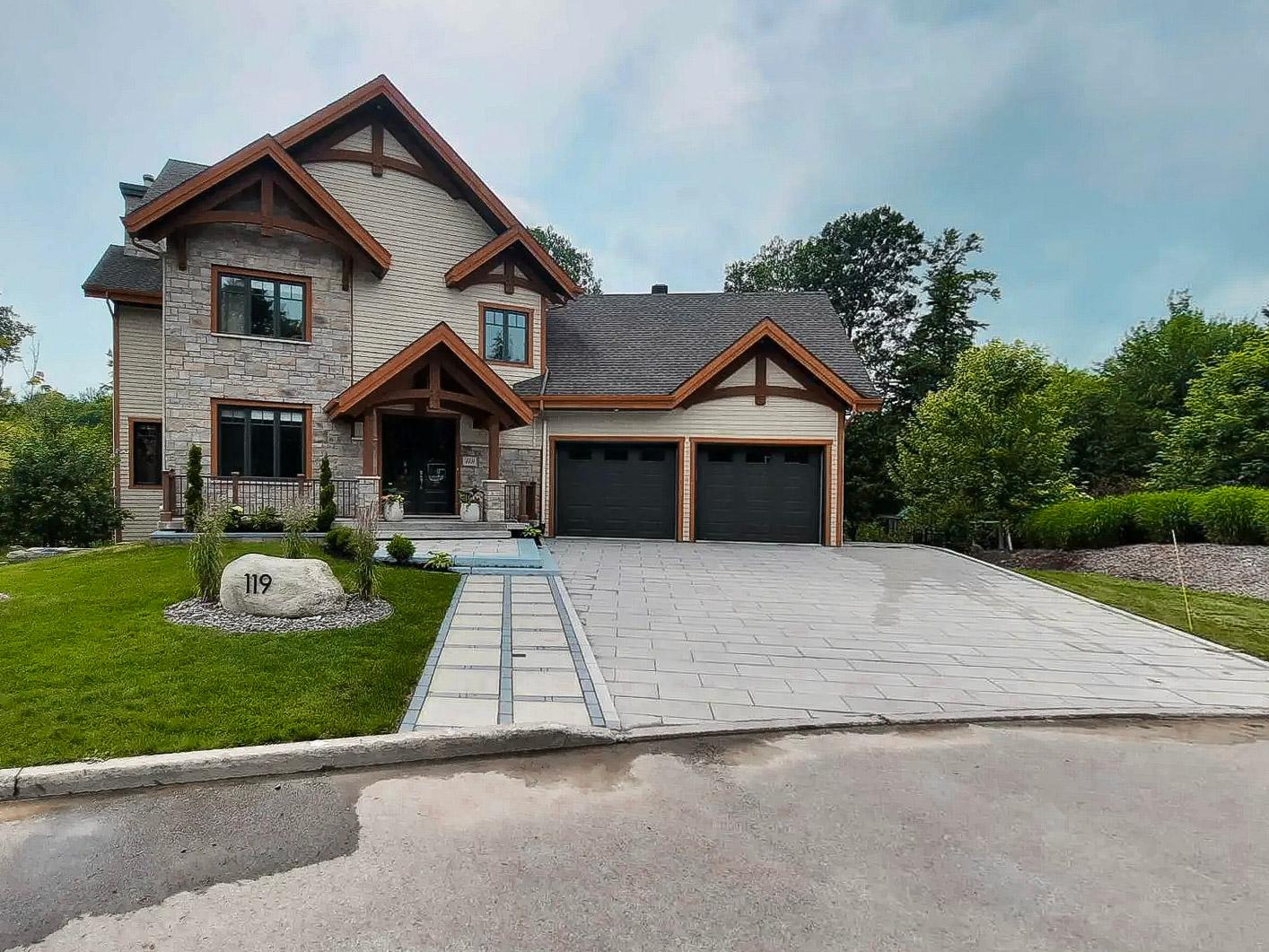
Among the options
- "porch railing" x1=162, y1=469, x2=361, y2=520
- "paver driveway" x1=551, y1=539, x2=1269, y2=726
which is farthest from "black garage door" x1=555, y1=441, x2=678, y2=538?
"porch railing" x1=162, y1=469, x2=361, y2=520

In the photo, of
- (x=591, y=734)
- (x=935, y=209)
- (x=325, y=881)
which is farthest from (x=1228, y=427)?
(x=325, y=881)

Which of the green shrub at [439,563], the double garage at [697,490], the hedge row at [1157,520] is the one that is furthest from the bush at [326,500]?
the hedge row at [1157,520]

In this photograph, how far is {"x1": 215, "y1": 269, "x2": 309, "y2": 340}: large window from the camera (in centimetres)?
1338

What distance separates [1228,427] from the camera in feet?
55.5

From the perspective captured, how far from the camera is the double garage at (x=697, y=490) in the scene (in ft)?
50.5

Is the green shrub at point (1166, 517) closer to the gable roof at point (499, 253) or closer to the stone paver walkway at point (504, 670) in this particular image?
the stone paver walkway at point (504, 670)

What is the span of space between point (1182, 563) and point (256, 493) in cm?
1864

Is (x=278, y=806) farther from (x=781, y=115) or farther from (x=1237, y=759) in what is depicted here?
(x=781, y=115)

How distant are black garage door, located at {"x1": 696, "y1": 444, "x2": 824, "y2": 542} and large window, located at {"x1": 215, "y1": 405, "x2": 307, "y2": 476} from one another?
30.3 ft

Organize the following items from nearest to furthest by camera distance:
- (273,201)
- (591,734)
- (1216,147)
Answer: (591,734) < (273,201) < (1216,147)

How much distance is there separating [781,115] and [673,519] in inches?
514

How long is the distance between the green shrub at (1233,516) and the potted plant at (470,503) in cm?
1479

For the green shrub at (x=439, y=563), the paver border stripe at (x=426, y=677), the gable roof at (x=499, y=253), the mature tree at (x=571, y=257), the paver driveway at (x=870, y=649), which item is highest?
the mature tree at (x=571, y=257)

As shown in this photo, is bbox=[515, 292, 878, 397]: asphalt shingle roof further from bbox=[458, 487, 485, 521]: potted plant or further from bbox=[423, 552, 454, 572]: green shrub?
bbox=[423, 552, 454, 572]: green shrub
